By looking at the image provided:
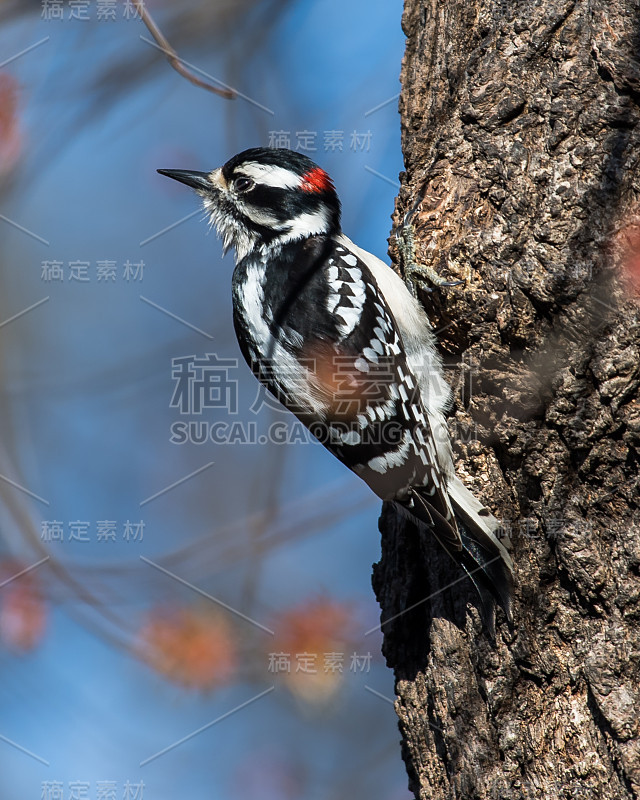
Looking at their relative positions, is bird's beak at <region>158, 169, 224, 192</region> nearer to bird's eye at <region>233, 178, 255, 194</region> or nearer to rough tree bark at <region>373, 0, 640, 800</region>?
bird's eye at <region>233, 178, 255, 194</region>

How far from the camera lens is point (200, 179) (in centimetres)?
352

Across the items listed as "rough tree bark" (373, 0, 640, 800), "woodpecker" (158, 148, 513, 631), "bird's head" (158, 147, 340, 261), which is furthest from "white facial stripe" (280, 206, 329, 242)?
"rough tree bark" (373, 0, 640, 800)

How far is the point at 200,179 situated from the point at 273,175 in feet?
1.29

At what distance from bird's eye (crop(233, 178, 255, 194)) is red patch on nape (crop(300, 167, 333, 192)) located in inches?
9.1

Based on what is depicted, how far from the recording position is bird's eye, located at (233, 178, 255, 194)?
3.38 metres

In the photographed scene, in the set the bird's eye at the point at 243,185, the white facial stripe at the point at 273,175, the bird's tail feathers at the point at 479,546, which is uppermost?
the bird's eye at the point at 243,185

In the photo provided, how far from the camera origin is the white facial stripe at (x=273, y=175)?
10.9ft

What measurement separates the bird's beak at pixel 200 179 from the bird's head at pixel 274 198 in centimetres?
3

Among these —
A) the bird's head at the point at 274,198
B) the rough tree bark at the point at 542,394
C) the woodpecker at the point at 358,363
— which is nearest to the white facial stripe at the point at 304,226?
the bird's head at the point at 274,198

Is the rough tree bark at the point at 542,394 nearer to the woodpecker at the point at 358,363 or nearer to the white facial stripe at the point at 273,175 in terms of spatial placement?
the woodpecker at the point at 358,363

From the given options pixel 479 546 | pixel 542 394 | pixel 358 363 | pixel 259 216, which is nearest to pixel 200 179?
pixel 259 216

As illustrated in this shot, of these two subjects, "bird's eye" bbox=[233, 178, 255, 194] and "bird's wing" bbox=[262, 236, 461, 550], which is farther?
"bird's eye" bbox=[233, 178, 255, 194]

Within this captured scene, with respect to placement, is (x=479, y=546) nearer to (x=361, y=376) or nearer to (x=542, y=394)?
(x=542, y=394)

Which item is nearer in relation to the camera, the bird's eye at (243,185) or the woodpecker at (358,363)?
the woodpecker at (358,363)
